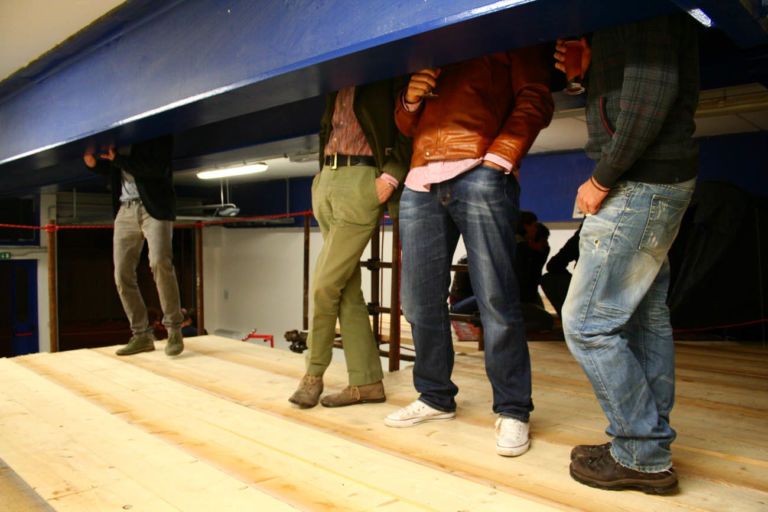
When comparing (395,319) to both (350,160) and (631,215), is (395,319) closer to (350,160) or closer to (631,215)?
(350,160)

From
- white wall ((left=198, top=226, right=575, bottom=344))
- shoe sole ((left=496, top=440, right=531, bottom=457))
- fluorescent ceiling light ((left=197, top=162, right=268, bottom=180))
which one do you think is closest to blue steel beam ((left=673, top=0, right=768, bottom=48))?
shoe sole ((left=496, top=440, right=531, bottom=457))

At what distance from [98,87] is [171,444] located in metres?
2.07

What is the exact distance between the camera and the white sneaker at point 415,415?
5.68 feet

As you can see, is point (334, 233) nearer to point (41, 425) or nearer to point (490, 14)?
point (490, 14)

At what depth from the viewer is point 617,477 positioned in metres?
1.25

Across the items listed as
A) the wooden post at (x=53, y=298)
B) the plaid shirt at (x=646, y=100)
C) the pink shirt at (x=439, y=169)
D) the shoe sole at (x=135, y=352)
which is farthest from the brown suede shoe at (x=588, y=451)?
the wooden post at (x=53, y=298)

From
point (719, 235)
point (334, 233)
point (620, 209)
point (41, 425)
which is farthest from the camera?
point (719, 235)

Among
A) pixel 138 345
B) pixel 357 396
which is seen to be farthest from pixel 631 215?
pixel 138 345

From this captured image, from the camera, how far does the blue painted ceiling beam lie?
4.41 feet

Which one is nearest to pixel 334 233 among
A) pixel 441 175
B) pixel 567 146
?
pixel 441 175

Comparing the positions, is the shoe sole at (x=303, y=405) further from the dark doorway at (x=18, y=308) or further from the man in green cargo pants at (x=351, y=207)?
the dark doorway at (x=18, y=308)

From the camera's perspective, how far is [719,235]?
359 centimetres

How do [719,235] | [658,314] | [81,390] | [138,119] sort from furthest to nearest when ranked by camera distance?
[719,235]
[138,119]
[81,390]
[658,314]

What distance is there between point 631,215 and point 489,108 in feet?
1.97
